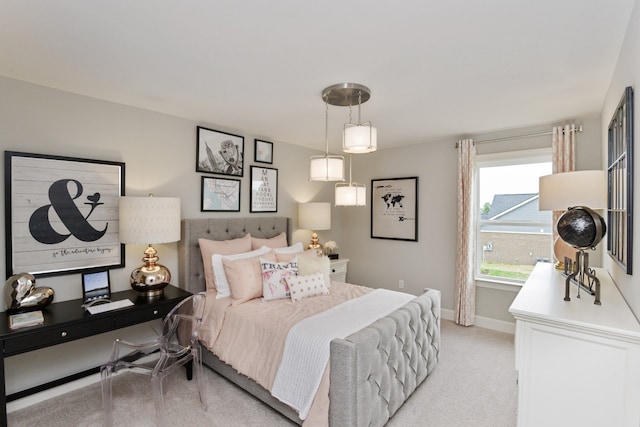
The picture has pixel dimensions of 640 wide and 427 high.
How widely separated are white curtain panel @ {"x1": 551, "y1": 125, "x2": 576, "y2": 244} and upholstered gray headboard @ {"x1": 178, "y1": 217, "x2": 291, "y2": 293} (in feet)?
11.1

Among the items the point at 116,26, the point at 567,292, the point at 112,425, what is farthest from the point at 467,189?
the point at 112,425

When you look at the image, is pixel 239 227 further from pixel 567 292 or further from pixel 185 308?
pixel 567 292

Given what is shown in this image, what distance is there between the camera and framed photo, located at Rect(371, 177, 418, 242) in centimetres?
440

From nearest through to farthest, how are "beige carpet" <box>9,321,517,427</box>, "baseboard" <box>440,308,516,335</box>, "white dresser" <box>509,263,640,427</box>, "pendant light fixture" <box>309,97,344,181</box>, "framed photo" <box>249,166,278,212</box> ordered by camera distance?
"white dresser" <box>509,263,640,427</box>, "beige carpet" <box>9,321,517,427</box>, "pendant light fixture" <box>309,97,344,181</box>, "baseboard" <box>440,308,516,335</box>, "framed photo" <box>249,166,278,212</box>

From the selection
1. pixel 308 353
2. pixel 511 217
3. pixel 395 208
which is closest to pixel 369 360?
pixel 308 353

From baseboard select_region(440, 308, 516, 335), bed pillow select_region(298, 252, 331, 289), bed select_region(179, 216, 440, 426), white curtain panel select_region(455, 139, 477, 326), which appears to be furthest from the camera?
white curtain panel select_region(455, 139, 477, 326)

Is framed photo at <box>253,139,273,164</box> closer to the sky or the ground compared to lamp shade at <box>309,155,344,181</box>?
closer to the sky

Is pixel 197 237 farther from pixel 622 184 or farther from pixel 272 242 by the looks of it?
pixel 622 184

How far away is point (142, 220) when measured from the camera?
2.49 metres

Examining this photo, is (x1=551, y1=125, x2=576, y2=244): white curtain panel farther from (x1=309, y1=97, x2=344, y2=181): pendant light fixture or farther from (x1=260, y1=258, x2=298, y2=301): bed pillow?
(x1=260, y1=258, x2=298, y2=301): bed pillow

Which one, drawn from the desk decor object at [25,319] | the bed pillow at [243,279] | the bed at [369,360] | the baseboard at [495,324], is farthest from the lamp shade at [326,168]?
the baseboard at [495,324]

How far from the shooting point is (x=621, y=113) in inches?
67.2

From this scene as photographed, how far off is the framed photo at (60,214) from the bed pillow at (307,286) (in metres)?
1.56

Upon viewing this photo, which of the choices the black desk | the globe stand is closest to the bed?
the black desk
